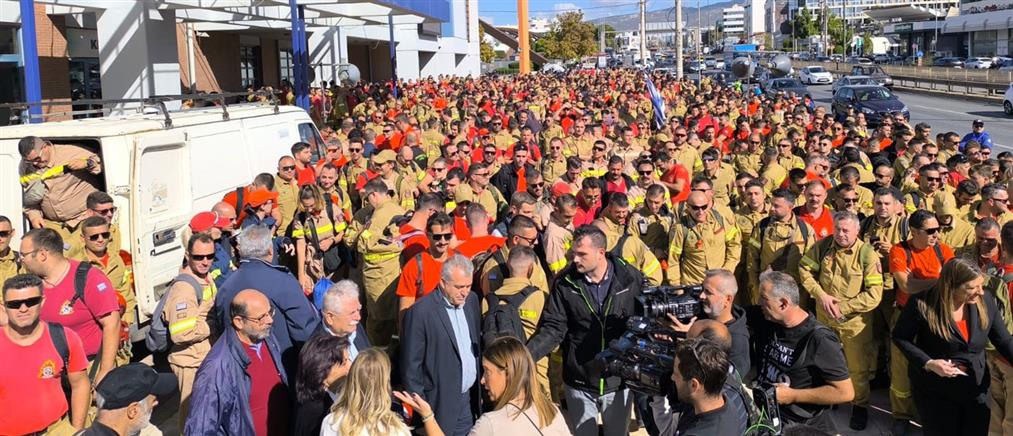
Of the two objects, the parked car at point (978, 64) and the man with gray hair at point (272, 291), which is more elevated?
the parked car at point (978, 64)

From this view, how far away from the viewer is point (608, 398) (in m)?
5.59

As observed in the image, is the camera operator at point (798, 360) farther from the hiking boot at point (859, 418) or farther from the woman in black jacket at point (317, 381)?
the woman in black jacket at point (317, 381)

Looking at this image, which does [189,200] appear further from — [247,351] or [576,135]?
[576,135]

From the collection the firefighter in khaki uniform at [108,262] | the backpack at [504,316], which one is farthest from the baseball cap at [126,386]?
the firefighter in khaki uniform at [108,262]

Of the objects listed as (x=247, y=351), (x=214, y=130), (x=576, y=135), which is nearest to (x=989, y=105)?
(x=576, y=135)

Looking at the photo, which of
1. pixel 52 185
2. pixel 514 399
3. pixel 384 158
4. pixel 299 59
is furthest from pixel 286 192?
pixel 299 59

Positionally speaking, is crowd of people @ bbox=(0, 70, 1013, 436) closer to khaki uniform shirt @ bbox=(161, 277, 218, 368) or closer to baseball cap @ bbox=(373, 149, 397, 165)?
khaki uniform shirt @ bbox=(161, 277, 218, 368)

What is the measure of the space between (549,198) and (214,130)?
11.3 ft

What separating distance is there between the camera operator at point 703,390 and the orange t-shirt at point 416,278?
2.39 meters

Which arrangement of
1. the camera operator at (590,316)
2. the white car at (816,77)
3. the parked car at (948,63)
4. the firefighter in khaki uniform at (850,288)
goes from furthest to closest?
the parked car at (948,63), the white car at (816,77), the firefighter in khaki uniform at (850,288), the camera operator at (590,316)

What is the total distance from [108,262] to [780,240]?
17.2 feet

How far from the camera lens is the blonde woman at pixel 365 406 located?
3738 millimetres

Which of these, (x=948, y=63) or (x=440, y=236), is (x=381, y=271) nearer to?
(x=440, y=236)

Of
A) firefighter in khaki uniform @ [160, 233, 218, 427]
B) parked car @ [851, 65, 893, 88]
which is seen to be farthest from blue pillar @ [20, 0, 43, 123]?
parked car @ [851, 65, 893, 88]
